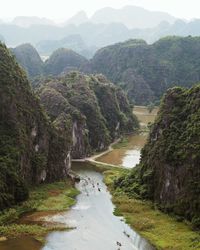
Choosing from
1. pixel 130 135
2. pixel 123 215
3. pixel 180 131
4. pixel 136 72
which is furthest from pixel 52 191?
pixel 136 72

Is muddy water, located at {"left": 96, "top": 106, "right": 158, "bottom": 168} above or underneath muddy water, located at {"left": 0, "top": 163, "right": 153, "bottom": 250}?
above

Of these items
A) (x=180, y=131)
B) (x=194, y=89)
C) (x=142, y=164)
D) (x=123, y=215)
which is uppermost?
(x=194, y=89)

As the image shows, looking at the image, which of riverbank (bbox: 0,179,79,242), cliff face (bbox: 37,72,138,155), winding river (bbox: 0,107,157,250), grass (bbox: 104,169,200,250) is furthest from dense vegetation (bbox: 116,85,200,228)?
cliff face (bbox: 37,72,138,155)

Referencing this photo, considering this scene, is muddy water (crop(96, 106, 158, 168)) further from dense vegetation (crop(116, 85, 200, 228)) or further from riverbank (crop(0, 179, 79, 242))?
riverbank (crop(0, 179, 79, 242))

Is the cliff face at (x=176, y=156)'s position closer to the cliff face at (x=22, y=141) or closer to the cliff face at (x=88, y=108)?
the cliff face at (x=22, y=141)

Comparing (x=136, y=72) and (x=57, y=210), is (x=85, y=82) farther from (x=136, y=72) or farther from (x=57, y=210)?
(x=136, y=72)
